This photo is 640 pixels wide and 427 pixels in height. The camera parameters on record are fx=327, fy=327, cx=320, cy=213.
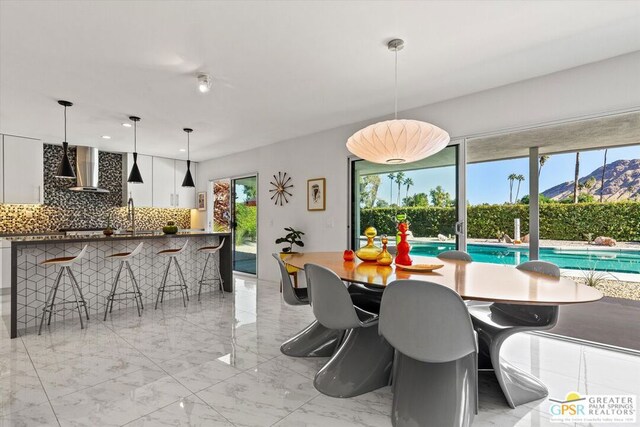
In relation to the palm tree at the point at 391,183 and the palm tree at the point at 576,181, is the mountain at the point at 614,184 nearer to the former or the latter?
the palm tree at the point at 576,181

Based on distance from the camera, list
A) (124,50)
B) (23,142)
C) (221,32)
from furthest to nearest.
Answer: (23,142) → (124,50) → (221,32)

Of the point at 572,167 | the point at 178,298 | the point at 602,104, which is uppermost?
the point at 602,104

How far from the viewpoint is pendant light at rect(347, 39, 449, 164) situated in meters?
2.40

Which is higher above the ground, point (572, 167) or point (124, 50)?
point (124, 50)

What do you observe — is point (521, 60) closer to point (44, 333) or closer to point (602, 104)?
point (602, 104)

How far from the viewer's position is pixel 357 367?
2189 mm

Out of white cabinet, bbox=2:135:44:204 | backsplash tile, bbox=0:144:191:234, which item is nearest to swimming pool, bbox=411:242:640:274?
backsplash tile, bbox=0:144:191:234

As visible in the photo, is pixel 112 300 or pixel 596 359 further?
pixel 112 300

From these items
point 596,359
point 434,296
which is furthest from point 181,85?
point 596,359

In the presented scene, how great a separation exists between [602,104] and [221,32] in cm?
314

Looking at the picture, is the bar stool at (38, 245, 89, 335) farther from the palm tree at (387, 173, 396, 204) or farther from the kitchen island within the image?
the palm tree at (387, 173, 396, 204)

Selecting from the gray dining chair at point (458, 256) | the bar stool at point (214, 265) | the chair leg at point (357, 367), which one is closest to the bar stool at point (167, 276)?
the bar stool at point (214, 265)

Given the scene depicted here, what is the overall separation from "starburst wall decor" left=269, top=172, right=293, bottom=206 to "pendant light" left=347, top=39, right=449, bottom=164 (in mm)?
2838

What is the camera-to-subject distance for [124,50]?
2.55 metres
